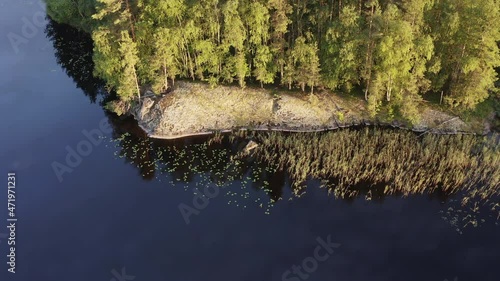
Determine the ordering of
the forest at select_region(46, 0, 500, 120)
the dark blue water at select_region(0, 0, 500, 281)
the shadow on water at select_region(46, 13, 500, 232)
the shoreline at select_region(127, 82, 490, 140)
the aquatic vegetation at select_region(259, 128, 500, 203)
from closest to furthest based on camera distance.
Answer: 1. the dark blue water at select_region(0, 0, 500, 281)
2. the shadow on water at select_region(46, 13, 500, 232)
3. the aquatic vegetation at select_region(259, 128, 500, 203)
4. the forest at select_region(46, 0, 500, 120)
5. the shoreline at select_region(127, 82, 490, 140)

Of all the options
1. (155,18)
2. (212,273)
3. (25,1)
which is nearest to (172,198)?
(212,273)

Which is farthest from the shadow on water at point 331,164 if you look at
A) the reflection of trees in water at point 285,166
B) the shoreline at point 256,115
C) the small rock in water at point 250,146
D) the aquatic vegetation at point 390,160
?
the shoreline at point 256,115

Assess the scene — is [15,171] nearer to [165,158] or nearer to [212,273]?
[165,158]

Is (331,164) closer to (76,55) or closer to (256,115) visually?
(256,115)

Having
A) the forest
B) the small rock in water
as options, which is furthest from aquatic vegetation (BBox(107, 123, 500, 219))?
the forest

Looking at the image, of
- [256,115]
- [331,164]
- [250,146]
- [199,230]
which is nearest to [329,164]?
[331,164]

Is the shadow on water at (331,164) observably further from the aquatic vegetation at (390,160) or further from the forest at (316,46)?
the forest at (316,46)

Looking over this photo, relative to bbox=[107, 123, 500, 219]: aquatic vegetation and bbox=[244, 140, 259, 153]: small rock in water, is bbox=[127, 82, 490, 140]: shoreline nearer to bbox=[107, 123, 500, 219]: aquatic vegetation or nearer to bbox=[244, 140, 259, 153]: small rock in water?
bbox=[107, 123, 500, 219]: aquatic vegetation
